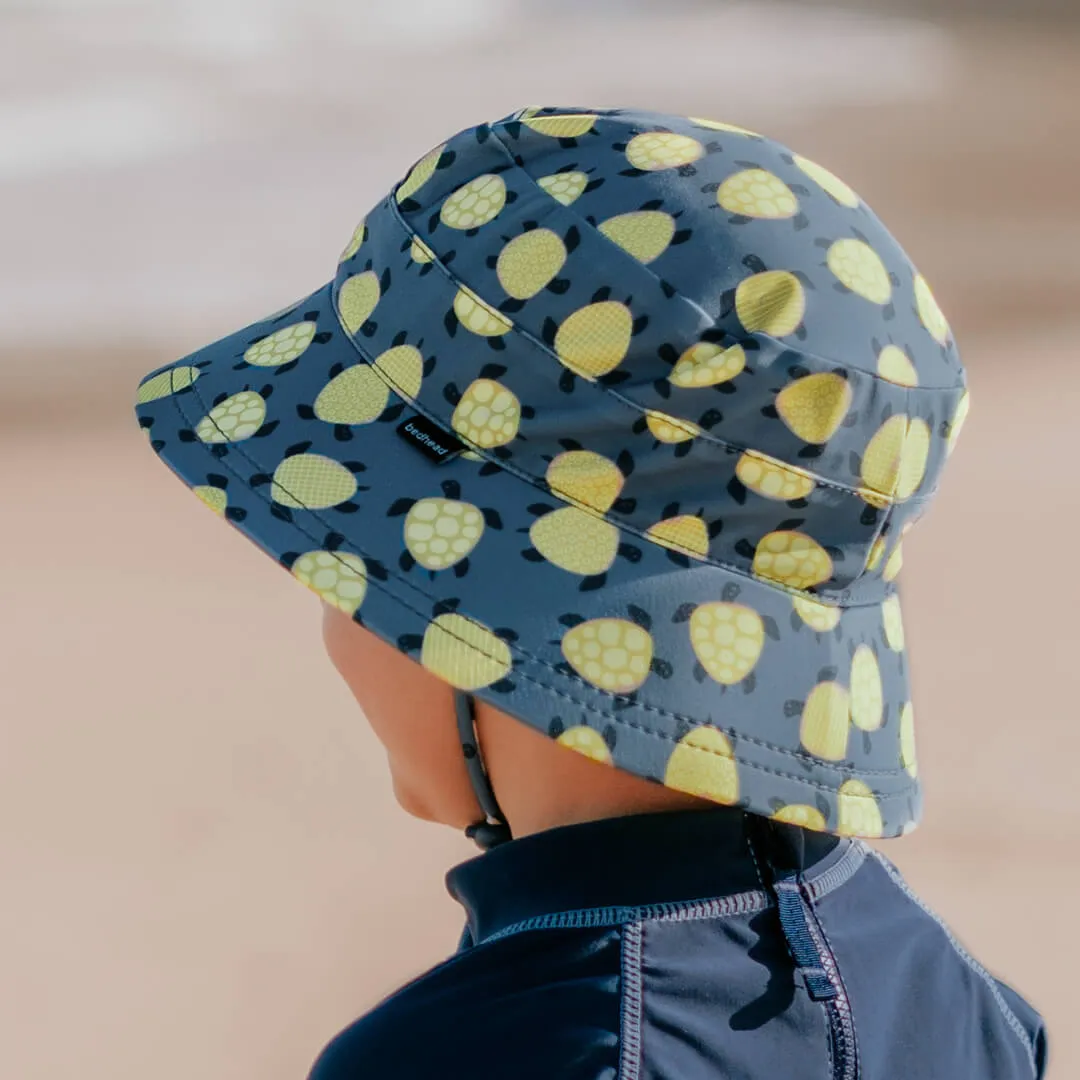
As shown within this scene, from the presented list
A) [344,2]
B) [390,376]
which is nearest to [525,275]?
[390,376]

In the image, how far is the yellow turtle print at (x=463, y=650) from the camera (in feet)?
2.29

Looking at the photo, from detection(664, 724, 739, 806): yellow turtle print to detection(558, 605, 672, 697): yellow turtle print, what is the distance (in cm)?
4

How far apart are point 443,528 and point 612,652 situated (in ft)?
0.39

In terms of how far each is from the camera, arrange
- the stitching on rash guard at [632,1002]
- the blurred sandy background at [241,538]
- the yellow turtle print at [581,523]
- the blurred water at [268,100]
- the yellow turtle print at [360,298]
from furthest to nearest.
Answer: the blurred water at [268,100] < the blurred sandy background at [241,538] < the yellow turtle print at [360,298] < the yellow turtle print at [581,523] < the stitching on rash guard at [632,1002]

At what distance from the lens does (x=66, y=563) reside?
7.53 feet

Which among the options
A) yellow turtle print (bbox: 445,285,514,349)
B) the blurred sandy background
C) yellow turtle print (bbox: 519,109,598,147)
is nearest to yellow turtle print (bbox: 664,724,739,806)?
yellow turtle print (bbox: 445,285,514,349)

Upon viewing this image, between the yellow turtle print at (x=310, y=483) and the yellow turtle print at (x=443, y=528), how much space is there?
3 cm

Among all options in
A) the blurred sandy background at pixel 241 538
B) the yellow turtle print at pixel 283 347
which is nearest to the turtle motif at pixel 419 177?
the yellow turtle print at pixel 283 347

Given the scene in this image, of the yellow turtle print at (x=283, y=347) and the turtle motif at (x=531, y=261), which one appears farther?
the yellow turtle print at (x=283, y=347)

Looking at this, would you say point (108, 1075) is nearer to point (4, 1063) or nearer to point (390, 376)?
point (4, 1063)

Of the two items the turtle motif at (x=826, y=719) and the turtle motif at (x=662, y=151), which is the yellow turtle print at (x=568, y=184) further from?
the turtle motif at (x=826, y=719)

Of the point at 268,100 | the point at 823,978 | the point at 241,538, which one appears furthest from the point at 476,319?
the point at 268,100

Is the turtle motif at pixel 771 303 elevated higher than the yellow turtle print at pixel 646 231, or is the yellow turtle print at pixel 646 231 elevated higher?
the yellow turtle print at pixel 646 231

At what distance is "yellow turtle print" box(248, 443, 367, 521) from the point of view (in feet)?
2.50
